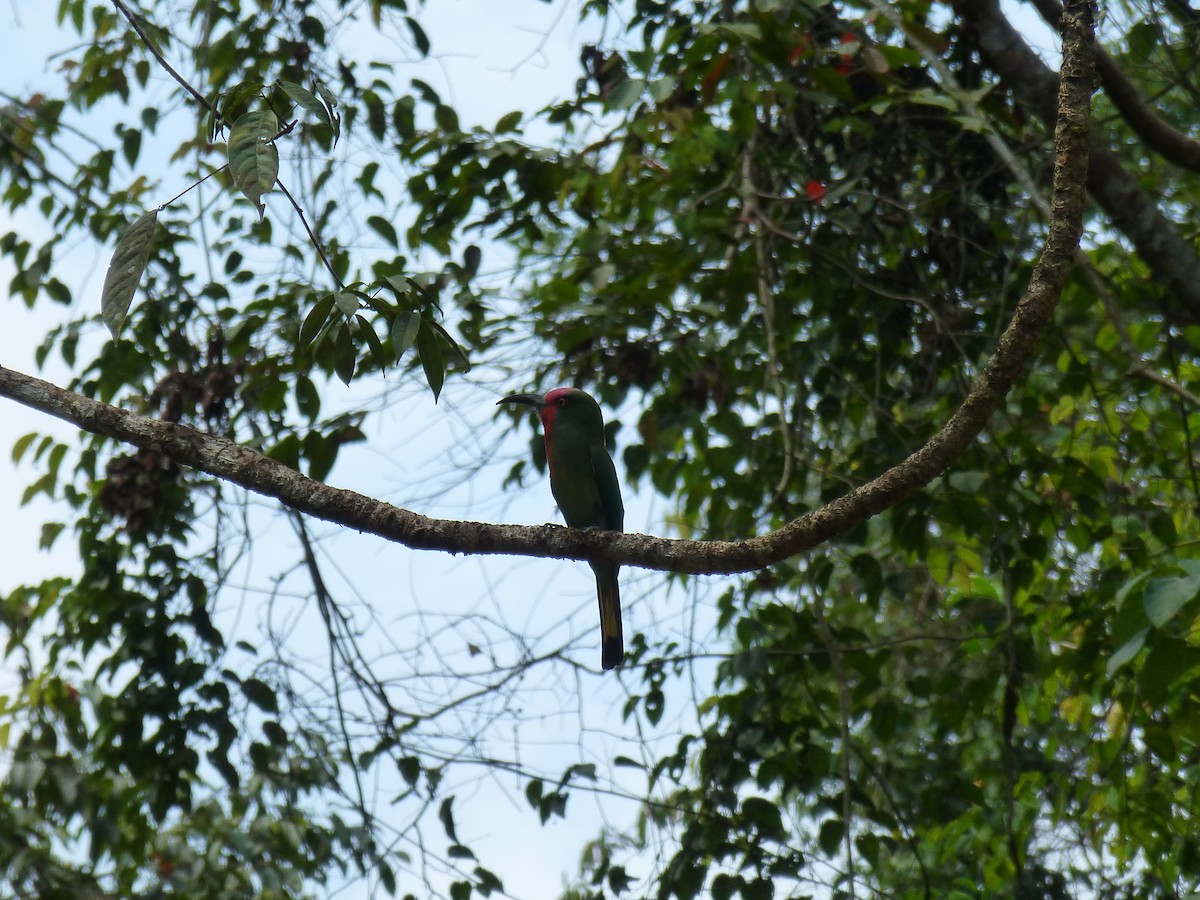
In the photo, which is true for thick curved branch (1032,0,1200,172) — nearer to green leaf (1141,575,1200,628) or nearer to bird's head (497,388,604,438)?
bird's head (497,388,604,438)

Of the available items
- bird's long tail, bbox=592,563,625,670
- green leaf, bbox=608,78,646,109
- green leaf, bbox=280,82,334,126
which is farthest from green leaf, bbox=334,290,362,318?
bird's long tail, bbox=592,563,625,670

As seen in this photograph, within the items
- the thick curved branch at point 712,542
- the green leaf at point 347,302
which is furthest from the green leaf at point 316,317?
the thick curved branch at point 712,542

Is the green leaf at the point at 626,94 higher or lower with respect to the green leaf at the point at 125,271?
higher

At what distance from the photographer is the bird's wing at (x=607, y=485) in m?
4.39

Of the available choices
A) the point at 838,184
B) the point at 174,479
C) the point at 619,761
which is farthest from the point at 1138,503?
the point at 174,479

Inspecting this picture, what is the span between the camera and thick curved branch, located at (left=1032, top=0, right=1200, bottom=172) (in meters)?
4.07

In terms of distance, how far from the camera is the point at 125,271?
7.15 ft

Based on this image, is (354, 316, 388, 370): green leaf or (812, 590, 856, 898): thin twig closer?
(354, 316, 388, 370): green leaf

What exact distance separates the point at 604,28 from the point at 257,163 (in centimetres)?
329

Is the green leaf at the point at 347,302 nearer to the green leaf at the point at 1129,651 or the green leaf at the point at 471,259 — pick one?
the green leaf at the point at 1129,651

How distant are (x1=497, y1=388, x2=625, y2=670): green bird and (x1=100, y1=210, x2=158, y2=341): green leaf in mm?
2185

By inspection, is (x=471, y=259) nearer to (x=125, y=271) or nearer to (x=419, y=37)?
(x=419, y=37)

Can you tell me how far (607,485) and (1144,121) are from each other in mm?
2328

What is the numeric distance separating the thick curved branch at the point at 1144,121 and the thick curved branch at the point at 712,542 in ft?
6.13
